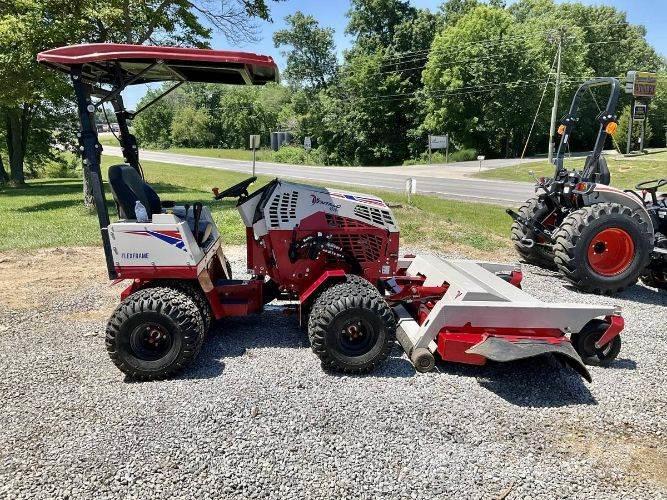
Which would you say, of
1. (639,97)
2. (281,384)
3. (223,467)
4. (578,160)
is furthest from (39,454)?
(639,97)

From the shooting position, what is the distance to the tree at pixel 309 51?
55.1m

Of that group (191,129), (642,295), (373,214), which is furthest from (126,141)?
(191,129)

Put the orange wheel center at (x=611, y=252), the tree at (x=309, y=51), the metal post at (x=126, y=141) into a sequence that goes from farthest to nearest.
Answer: the tree at (x=309, y=51) → the orange wheel center at (x=611, y=252) → the metal post at (x=126, y=141)

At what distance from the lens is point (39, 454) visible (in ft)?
10.7

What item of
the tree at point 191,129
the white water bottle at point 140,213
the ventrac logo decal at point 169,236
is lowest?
the ventrac logo decal at point 169,236

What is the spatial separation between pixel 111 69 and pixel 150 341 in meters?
2.45

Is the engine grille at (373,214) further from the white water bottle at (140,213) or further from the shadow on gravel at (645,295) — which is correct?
the shadow on gravel at (645,295)

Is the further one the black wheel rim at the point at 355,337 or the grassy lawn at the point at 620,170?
the grassy lawn at the point at 620,170

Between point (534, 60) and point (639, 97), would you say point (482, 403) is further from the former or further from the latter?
point (534, 60)

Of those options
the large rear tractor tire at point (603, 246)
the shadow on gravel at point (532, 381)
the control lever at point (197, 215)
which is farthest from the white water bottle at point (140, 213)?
the large rear tractor tire at point (603, 246)

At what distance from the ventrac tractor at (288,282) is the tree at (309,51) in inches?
2079

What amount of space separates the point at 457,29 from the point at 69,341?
42.4 metres

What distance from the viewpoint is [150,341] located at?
14.0 feet

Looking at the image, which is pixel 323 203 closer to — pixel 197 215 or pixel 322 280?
pixel 322 280
